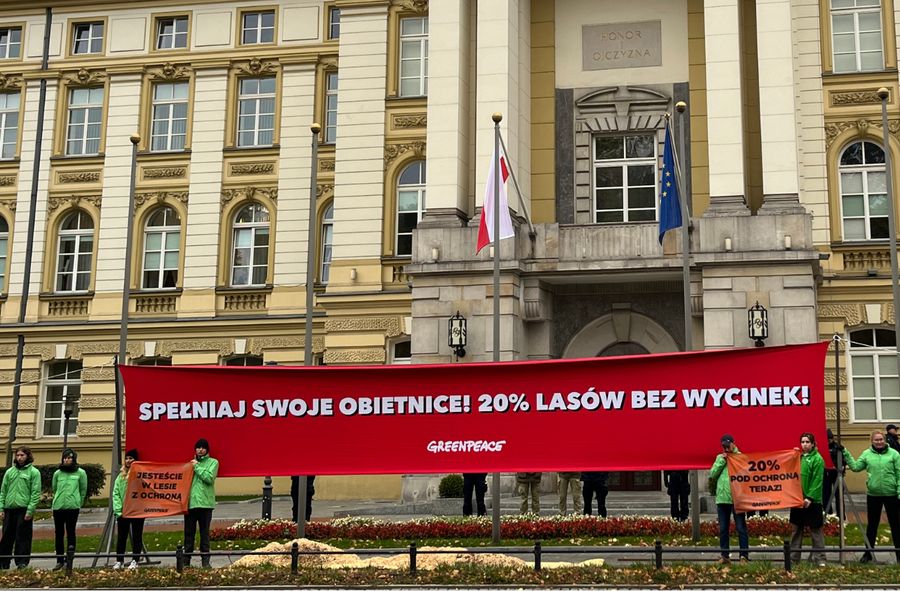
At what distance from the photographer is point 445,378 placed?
16.1 m

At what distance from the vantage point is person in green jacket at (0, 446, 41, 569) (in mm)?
17891

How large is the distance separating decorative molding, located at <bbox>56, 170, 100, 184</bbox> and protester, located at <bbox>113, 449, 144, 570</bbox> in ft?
80.9

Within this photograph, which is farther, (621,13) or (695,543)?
(621,13)

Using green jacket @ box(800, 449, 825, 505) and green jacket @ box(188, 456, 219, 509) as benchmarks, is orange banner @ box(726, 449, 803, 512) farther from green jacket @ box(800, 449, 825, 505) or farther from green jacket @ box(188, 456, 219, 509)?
green jacket @ box(188, 456, 219, 509)

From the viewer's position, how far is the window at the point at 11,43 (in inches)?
1631

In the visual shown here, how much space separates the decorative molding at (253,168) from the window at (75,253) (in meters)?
5.61

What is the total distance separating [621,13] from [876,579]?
70.9 ft

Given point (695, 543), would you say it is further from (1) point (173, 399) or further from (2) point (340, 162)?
(2) point (340, 162)

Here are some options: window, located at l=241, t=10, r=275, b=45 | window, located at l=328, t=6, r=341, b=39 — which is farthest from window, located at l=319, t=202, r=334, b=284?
window, located at l=241, t=10, r=275, b=45

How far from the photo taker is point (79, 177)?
4009 centimetres

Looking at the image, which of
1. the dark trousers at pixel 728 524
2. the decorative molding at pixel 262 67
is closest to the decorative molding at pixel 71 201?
the decorative molding at pixel 262 67

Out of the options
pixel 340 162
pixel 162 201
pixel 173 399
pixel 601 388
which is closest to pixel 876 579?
pixel 601 388

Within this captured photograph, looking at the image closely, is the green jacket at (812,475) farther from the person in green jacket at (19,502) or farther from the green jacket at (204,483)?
the person in green jacket at (19,502)

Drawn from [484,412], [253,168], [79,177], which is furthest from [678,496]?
[79,177]
